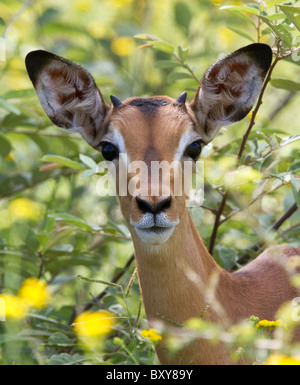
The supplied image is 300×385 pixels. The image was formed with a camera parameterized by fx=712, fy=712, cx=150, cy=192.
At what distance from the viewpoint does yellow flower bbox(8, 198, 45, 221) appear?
23.4 ft

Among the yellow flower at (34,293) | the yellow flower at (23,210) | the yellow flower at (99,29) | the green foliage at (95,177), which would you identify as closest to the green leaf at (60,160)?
the green foliage at (95,177)

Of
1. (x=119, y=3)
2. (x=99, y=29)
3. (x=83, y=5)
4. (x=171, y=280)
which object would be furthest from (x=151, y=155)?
(x=83, y=5)

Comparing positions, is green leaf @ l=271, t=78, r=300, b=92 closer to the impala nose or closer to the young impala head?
the young impala head

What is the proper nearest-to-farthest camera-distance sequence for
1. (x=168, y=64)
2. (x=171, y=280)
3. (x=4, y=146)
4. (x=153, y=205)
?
(x=153, y=205), (x=171, y=280), (x=168, y=64), (x=4, y=146)

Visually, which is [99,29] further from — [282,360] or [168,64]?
[282,360]

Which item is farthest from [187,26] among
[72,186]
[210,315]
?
[210,315]

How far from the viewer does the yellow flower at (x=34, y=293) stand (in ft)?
16.9

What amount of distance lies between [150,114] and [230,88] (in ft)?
2.16

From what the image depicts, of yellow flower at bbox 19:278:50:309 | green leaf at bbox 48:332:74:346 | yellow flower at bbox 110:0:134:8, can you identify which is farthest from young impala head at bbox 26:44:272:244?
yellow flower at bbox 110:0:134:8

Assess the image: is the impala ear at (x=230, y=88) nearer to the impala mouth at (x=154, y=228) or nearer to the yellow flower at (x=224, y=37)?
the impala mouth at (x=154, y=228)

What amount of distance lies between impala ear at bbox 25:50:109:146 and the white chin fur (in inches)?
47.0

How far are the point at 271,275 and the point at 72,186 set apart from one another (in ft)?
8.97

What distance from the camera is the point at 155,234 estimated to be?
12.8ft
